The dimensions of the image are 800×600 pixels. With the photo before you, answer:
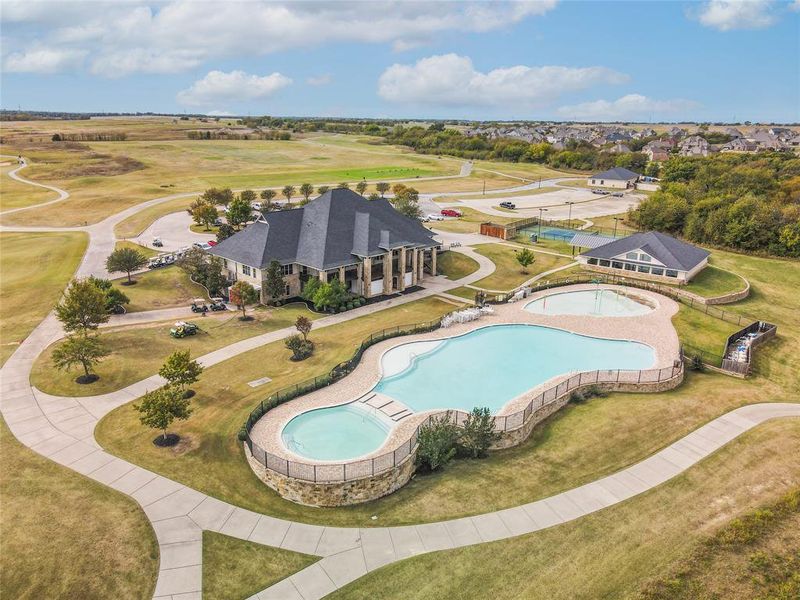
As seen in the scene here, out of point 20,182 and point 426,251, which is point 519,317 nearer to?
point 426,251

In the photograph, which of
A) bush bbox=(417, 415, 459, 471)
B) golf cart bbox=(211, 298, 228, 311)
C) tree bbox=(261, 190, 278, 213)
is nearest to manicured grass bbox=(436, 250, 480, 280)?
golf cart bbox=(211, 298, 228, 311)

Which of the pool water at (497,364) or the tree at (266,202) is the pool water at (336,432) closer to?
the pool water at (497,364)

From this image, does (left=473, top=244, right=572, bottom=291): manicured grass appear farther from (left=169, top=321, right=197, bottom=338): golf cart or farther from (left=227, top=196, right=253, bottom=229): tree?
(left=227, top=196, right=253, bottom=229): tree

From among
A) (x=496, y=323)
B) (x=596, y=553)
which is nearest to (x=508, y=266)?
(x=496, y=323)

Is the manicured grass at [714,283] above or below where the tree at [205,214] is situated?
below

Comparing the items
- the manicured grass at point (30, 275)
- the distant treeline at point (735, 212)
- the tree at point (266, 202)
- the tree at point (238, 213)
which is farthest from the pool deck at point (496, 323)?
the tree at point (266, 202)

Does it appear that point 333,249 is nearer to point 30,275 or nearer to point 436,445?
point 436,445

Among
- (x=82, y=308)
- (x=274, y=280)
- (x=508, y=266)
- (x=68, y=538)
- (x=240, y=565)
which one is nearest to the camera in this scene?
(x=240, y=565)
